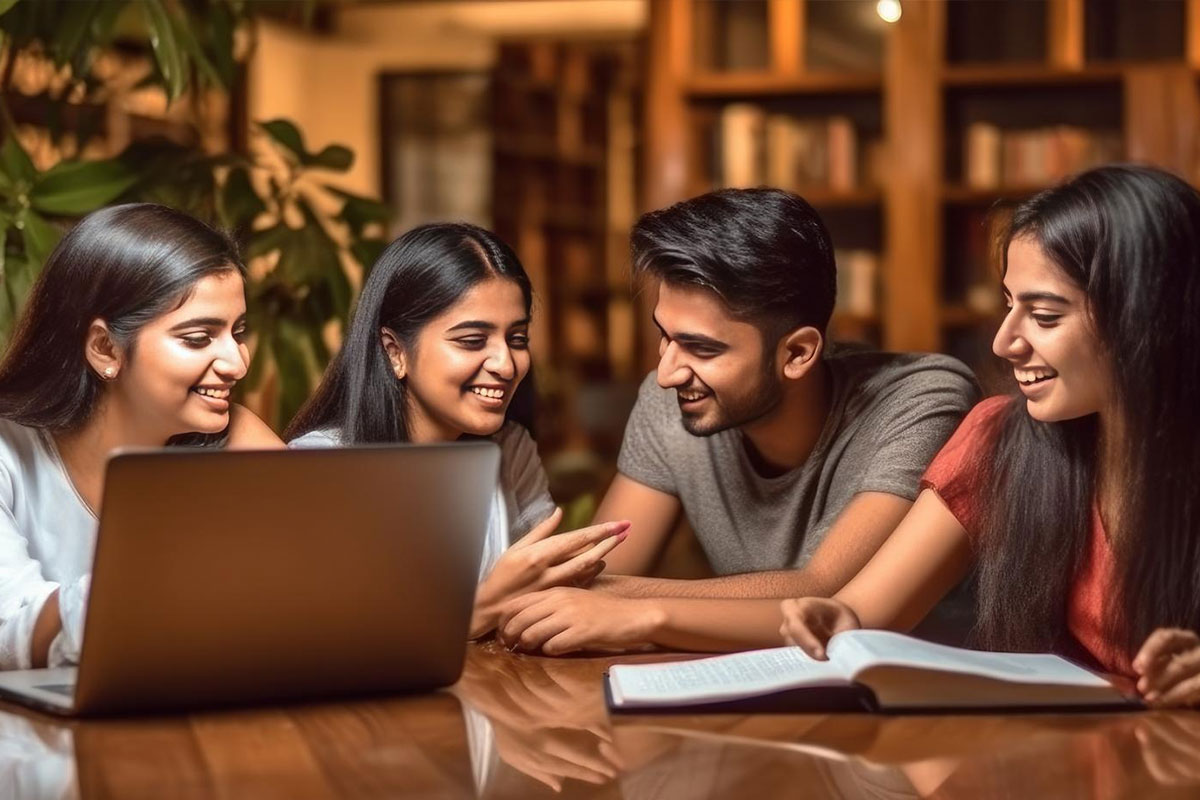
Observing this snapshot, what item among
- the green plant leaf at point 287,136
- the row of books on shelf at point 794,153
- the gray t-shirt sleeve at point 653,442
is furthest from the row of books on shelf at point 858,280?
the gray t-shirt sleeve at point 653,442

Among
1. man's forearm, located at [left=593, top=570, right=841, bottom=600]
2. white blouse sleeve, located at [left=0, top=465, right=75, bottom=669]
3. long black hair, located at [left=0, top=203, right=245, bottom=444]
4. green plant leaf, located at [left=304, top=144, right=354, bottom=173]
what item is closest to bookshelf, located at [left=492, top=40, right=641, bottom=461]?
green plant leaf, located at [left=304, top=144, right=354, bottom=173]

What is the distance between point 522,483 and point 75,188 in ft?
3.20

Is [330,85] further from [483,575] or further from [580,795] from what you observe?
[580,795]

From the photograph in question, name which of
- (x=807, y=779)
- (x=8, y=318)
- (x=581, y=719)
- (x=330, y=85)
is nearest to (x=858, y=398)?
(x=581, y=719)

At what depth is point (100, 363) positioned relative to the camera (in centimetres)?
193

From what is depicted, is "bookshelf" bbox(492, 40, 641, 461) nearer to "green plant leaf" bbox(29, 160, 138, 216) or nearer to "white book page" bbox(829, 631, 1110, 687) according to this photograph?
"green plant leaf" bbox(29, 160, 138, 216)

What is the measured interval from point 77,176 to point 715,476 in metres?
1.17

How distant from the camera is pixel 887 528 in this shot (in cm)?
213

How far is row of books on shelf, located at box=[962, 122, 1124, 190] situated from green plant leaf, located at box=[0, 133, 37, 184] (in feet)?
10.1

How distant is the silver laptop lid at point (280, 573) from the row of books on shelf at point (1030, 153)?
12.3ft

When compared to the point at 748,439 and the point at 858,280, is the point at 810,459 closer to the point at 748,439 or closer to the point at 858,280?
the point at 748,439

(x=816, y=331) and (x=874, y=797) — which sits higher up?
(x=816, y=331)

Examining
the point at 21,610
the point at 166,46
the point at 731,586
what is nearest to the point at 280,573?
the point at 21,610

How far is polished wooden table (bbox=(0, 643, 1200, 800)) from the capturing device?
123cm
